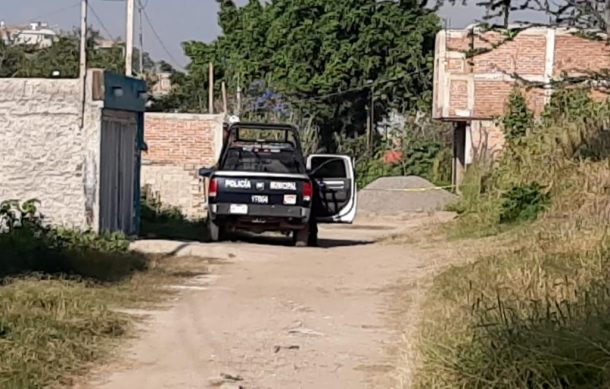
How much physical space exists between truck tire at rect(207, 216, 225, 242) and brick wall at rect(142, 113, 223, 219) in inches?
295

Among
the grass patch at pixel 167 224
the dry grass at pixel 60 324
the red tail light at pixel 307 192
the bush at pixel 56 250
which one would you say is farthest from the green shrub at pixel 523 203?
the dry grass at pixel 60 324

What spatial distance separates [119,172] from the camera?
20703 mm

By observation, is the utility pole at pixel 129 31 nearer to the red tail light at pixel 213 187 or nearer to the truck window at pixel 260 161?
the truck window at pixel 260 161

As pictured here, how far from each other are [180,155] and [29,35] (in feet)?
193

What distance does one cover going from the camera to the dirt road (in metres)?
9.58

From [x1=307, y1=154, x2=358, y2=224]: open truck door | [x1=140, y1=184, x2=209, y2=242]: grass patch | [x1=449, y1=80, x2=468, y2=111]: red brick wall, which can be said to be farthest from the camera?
[x1=449, y1=80, x2=468, y2=111]: red brick wall

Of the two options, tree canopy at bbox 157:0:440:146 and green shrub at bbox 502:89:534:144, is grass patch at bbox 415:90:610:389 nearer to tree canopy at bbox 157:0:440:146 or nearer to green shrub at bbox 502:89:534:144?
green shrub at bbox 502:89:534:144

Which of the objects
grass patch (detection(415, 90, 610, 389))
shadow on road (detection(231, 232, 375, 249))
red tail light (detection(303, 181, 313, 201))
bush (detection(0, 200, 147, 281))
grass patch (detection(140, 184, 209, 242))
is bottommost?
shadow on road (detection(231, 232, 375, 249))

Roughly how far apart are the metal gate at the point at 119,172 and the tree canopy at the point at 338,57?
2768cm

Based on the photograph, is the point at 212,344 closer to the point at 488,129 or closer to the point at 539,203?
the point at 539,203

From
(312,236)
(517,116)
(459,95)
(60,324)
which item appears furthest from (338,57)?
(60,324)

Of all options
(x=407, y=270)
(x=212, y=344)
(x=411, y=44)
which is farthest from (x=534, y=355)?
(x=411, y=44)

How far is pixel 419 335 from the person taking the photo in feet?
32.7

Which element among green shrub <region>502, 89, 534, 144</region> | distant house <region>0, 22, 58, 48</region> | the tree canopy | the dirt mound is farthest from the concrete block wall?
distant house <region>0, 22, 58, 48</region>
